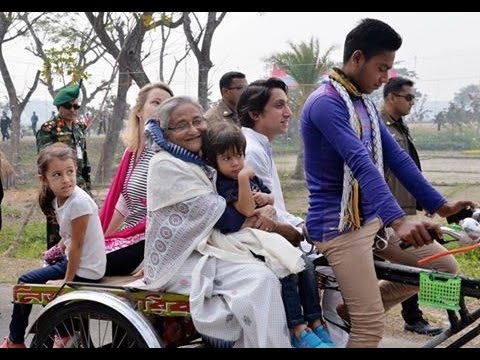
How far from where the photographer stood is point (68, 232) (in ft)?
12.3

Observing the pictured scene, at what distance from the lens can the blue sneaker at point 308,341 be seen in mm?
3033

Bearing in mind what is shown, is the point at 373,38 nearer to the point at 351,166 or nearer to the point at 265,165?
the point at 351,166

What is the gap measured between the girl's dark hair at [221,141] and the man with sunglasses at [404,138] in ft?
6.94

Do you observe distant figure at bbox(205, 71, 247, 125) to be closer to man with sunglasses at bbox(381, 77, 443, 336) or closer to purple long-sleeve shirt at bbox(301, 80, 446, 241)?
man with sunglasses at bbox(381, 77, 443, 336)

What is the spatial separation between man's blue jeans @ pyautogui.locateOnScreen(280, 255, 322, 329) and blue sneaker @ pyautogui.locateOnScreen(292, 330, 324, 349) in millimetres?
52

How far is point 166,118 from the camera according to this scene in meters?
3.35

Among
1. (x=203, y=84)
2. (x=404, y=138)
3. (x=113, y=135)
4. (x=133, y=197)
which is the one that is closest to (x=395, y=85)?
(x=404, y=138)

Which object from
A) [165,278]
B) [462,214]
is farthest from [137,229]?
Result: [462,214]

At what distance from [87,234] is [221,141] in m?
0.91

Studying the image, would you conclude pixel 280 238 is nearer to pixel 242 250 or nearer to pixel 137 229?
pixel 242 250

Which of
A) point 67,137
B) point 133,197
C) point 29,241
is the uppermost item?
point 67,137

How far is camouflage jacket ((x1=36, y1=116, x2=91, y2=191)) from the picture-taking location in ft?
19.1

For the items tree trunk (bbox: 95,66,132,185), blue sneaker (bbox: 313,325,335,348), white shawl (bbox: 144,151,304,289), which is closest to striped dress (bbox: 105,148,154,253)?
white shawl (bbox: 144,151,304,289)
